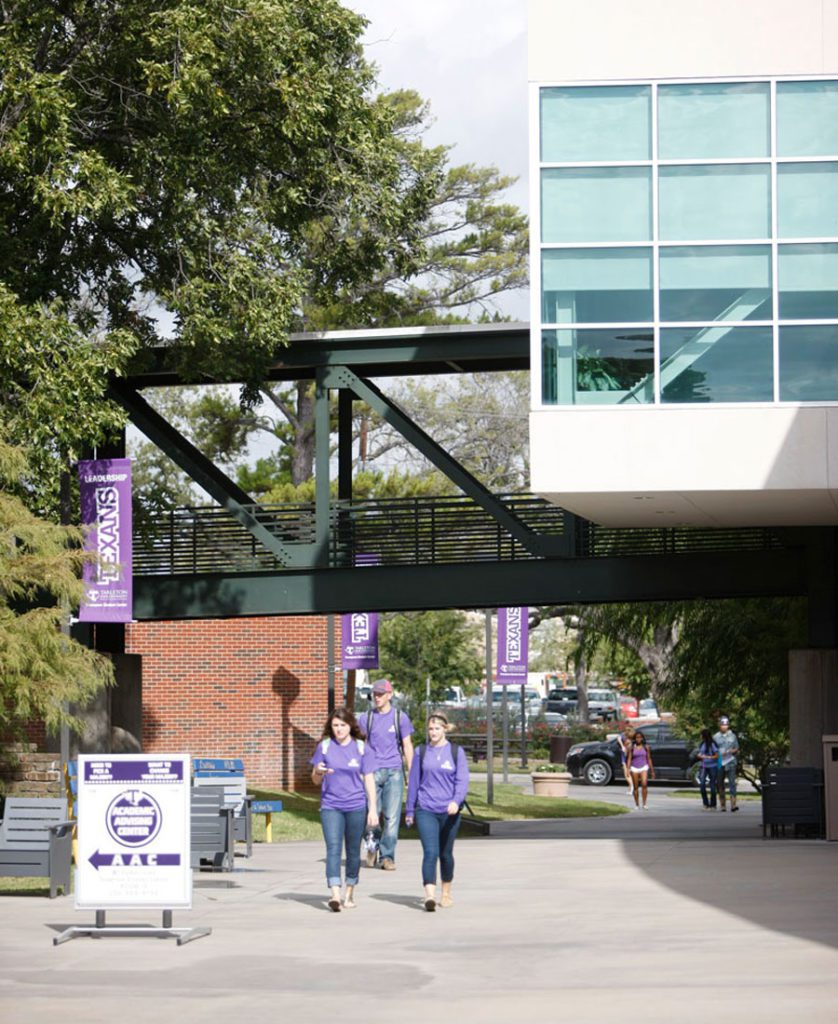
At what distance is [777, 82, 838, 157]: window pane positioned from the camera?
78.1 feet

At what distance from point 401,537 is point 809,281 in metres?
9.82

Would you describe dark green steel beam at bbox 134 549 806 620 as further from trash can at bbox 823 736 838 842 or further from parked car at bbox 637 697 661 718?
parked car at bbox 637 697 661 718

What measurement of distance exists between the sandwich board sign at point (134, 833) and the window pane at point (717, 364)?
11.4 meters

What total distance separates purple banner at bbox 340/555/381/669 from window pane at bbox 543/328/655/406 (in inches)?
381

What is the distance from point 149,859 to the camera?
554 inches

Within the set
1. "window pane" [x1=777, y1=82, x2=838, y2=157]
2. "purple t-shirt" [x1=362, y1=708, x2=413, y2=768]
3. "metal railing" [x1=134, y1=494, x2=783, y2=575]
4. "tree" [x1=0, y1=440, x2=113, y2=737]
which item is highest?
"window pane" [x1=777, y1=82, x2=838, y2=157]

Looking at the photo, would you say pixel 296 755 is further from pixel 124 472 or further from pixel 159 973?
pixel 159 973

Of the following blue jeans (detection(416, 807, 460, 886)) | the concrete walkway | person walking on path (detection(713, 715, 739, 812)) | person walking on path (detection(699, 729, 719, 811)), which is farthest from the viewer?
person walking on path (detection(699, 729, 719, 811))

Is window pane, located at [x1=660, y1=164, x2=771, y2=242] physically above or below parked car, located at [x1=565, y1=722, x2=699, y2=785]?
above

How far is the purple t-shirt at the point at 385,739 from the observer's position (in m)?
19.3

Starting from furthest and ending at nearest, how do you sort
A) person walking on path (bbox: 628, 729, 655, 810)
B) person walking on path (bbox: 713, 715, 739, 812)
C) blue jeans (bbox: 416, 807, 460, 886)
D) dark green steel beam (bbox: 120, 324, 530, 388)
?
person walking on path (bbox: 628, 729, 655, 810), person walking on path (bbox: 713, 715, 739, 812), dark green steel beam (bbox: 120, 324, 530, 388), blue jeans (bbox: 416, 807, 460, 886)

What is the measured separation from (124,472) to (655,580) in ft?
27.0

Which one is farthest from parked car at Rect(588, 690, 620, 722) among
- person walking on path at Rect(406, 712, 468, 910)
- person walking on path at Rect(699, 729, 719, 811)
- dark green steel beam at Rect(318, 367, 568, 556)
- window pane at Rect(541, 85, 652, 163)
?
person walking on path at Rect(406, 712, 468, 910)

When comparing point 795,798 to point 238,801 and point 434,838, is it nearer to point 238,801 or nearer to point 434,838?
point 238,801
